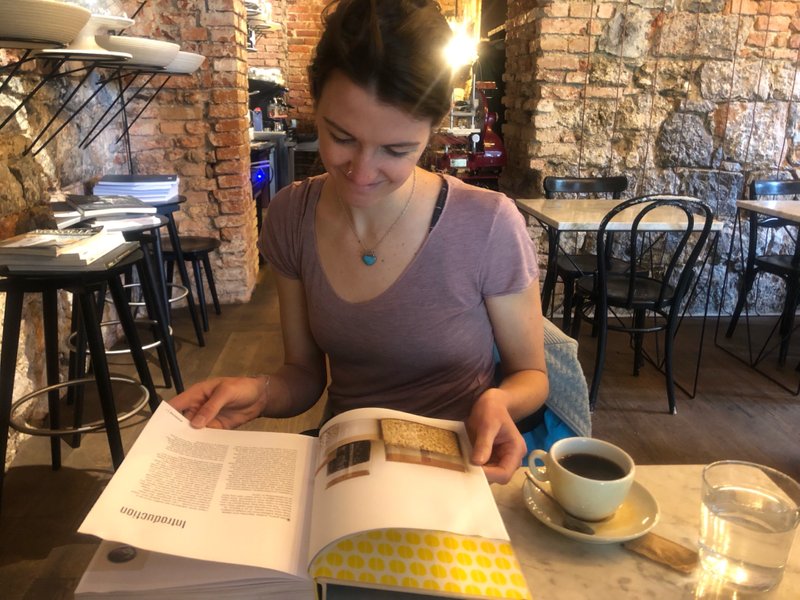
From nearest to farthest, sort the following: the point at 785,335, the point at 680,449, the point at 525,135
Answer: the point at 680,449 < the point at 785,335 < the point at 525,135

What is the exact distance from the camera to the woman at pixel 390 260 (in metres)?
0.86

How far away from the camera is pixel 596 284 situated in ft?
8.14

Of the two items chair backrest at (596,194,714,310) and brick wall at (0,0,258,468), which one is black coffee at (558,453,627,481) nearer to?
chair backrest at (596,194,714,310)

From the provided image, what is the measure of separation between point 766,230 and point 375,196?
3295 millimetres

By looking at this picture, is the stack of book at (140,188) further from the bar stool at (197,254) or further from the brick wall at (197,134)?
the bar stool at (197,254)

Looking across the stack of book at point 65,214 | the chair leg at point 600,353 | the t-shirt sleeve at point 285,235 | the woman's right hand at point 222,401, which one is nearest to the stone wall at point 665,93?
the chair leg at point 600,353

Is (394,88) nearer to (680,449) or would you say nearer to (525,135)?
(680,449)

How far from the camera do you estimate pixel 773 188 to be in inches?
121

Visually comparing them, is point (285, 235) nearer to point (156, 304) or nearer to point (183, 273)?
point (156, 304)

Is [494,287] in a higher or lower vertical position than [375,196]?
lower

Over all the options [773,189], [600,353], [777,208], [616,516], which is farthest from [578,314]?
[616,516]

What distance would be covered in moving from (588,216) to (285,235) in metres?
1.75

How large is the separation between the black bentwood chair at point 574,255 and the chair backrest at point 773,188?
60 centimetres

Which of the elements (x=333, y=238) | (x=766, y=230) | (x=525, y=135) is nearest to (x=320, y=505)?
(x=333, y=238)
